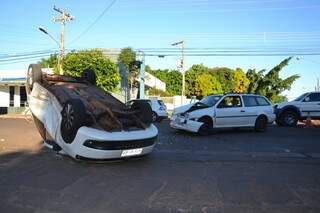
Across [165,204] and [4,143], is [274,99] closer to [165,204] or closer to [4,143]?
[4,143]

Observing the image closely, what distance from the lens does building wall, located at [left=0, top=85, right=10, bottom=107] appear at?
1666 inches

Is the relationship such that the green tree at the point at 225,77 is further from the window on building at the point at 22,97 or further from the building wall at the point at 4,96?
the building wall at the point at 4,96

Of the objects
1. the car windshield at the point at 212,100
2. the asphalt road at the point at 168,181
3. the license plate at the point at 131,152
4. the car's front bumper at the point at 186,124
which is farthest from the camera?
the car windshield at the point at 212,100

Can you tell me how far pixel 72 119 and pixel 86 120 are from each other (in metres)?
0.28

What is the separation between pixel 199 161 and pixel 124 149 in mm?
2011

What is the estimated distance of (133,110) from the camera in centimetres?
1047

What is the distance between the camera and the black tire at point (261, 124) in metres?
18.1

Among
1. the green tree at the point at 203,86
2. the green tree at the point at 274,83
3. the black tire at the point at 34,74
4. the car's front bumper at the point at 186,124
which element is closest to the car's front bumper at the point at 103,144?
the black tire at the point at 34,74

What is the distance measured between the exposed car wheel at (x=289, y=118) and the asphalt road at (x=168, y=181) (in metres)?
9.72

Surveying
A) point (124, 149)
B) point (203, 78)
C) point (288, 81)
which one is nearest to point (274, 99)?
point (288, 81)

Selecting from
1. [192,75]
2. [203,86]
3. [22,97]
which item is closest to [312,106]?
[22,97]

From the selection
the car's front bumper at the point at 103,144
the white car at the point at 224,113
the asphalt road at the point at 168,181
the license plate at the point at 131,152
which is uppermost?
the white car at the point at 224,113

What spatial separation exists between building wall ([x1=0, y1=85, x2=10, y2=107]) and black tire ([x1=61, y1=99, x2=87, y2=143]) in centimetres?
3494

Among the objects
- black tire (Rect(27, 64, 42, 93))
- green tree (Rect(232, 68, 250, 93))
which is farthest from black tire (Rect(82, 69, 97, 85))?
green tree (Rect(232, 68, 250, 93))
